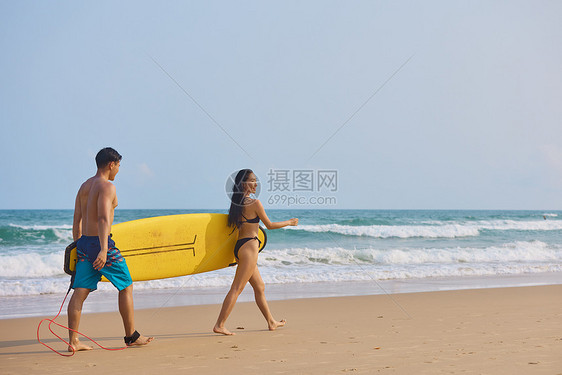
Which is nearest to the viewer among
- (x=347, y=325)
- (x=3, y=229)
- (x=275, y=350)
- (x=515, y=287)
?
(x=275, y=350)

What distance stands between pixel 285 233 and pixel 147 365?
15055mm

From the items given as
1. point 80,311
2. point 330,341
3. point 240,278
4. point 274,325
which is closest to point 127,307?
point 80,311

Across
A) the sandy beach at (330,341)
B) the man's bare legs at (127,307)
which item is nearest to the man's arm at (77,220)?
the man's bare legs at (127,307)

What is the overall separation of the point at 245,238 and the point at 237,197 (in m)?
0.37

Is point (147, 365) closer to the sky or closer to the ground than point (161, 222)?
closer to the ground

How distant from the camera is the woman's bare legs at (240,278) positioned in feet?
14.5

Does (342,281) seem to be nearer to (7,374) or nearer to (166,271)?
(166,271)

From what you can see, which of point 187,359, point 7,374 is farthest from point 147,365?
point 7,374

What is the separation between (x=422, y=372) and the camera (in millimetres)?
3098

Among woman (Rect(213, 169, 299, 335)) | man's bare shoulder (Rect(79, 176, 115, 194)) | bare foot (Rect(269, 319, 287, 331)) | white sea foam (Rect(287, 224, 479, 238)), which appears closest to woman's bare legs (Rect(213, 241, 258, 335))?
woman (Rect(213, 169, 299, 335))

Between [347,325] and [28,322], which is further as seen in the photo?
[28,322]

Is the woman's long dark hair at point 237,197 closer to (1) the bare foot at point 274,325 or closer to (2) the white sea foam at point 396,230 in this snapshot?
(1) the bare foot at point 274,325

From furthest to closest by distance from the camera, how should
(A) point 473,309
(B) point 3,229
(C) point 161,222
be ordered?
(B) point 3,229 < (A) point 473,309 < (C) point 161,222

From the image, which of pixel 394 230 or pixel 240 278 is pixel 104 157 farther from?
pixel 394 230
